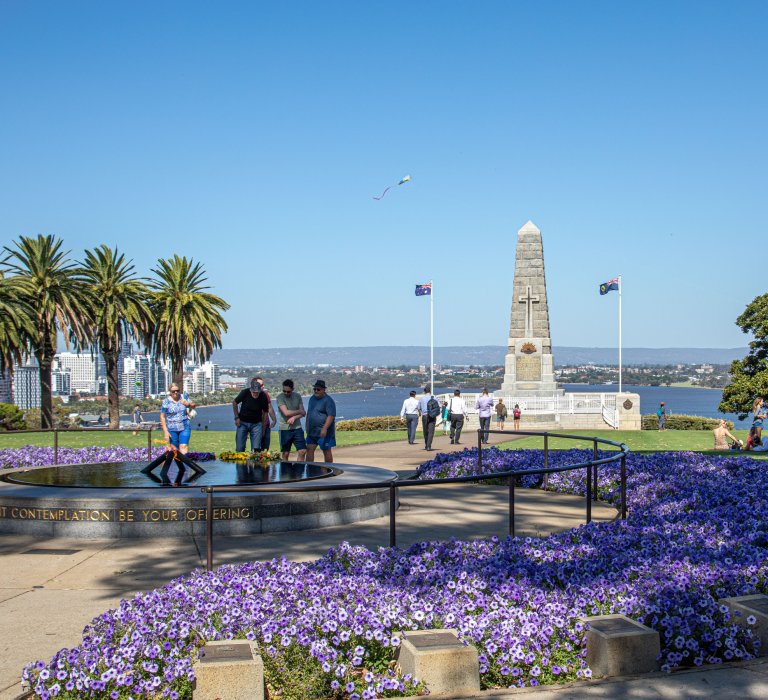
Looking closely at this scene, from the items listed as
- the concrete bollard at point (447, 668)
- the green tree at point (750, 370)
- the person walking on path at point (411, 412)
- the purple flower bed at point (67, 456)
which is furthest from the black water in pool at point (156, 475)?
the green tree at point (750, 370)

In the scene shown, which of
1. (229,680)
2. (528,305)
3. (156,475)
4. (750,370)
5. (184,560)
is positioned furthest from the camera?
(528,305)

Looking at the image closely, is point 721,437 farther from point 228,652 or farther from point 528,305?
point 228,652

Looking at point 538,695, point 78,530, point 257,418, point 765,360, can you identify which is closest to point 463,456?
point 257,418

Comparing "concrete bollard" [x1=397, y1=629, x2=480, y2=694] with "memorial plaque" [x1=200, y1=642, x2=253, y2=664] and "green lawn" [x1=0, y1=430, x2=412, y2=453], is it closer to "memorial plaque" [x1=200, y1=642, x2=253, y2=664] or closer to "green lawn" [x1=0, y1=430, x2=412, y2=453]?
"memorial plaque" [x1=200, y1=642, x2=253, y2=664]

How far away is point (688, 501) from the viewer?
1068cm

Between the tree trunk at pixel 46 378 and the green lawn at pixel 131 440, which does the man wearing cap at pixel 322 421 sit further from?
the tree trunk at pixel 46 378

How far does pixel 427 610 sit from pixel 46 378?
127ft

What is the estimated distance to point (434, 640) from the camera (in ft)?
16.1

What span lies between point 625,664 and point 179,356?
4446 centimetres

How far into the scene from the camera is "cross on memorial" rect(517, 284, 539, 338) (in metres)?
41.2

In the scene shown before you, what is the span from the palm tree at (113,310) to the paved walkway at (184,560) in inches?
1297

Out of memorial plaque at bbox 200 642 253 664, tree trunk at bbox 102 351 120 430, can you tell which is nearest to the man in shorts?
memorial plaque at bbox 200 642 253 664

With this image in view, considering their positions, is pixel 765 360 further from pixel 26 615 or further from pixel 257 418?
pixel 26 615

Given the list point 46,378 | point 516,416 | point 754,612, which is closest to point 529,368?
point 516,416
